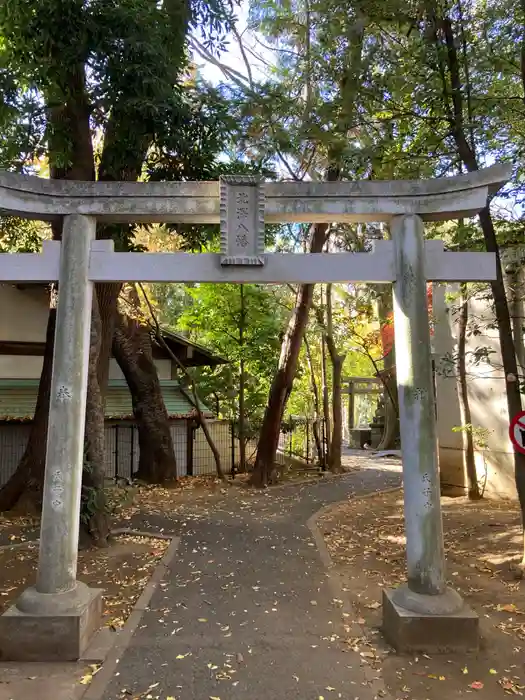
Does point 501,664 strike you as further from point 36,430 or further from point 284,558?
point 36,430

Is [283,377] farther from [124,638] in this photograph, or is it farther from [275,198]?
[124,638]

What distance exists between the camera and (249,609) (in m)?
6.12

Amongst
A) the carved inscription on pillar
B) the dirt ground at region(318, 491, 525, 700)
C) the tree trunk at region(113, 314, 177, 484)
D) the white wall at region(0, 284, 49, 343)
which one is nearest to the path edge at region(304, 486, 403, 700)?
the dirt ground at region(318, 491, 525, 700)

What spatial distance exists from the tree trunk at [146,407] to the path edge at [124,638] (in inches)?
281

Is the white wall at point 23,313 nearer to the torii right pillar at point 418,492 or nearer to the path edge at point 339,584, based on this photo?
the path edge at point 339,584

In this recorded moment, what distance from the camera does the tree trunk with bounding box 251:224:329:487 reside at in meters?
14.9

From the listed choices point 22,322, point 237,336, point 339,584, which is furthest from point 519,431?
point 22,322

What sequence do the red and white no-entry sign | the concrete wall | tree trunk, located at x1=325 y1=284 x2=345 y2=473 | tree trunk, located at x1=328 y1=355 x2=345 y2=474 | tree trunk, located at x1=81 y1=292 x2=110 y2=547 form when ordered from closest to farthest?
the red and white no-entry sign < tree trunk, located at x1=81 y1=292 x2=110 y2=547 < the concrete wall < tree trunk, located at x1=325 y1=284 x2=345 y2=473 < tree trunk, located at x1=328 y1=355 x2=345 y2=474

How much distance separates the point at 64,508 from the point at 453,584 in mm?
4939

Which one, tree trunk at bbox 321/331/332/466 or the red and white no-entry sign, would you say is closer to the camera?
the red and white no-entry sign

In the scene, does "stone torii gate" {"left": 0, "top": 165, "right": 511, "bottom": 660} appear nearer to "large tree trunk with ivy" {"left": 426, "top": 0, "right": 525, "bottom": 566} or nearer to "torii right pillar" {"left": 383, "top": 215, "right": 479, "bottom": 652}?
"torii right pillar" {"left": 383, "top": 215, "right": 479, "bottom": 652}

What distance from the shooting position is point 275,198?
5.73 metres

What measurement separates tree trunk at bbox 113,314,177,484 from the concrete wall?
24.4 ft

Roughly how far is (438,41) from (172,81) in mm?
4002
